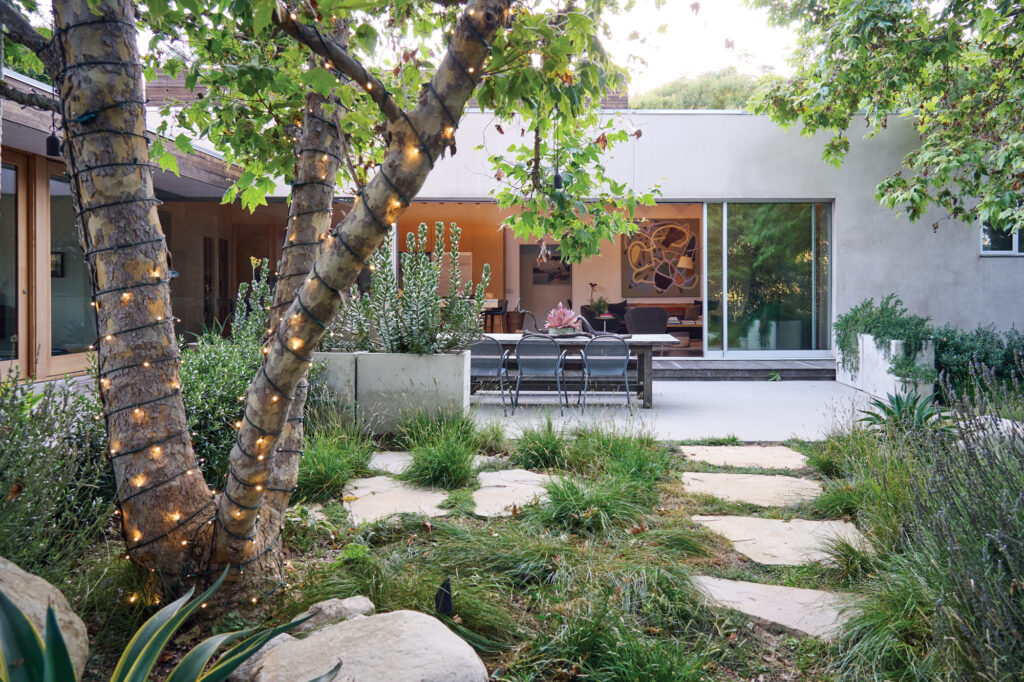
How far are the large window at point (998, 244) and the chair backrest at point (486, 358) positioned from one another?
8418 mm

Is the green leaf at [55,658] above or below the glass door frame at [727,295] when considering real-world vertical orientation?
below

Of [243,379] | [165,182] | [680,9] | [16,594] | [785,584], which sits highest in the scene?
[165,182]

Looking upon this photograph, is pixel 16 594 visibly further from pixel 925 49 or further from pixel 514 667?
pixel 925 49

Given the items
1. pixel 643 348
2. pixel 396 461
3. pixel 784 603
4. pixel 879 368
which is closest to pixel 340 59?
pixel 784 603

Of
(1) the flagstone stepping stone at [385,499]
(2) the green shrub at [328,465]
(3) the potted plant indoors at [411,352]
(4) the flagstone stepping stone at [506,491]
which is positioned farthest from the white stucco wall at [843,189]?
(1) the flagstone stepping stone at [385,499]

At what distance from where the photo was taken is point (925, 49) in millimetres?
5816

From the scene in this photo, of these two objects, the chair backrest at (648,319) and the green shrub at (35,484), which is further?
the chair backrest at (648,319)

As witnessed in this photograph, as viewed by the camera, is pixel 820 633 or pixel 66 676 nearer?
pixel 66 676

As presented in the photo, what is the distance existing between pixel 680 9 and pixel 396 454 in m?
3.52

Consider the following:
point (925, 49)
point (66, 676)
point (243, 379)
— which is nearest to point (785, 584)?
point (66, 676)

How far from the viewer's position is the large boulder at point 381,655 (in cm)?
173

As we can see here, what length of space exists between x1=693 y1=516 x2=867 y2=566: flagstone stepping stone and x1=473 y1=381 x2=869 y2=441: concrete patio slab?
4.76 ft

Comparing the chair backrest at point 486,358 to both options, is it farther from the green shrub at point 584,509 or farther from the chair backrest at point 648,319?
the chair backrest at point 648,319

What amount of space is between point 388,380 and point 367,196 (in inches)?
160
